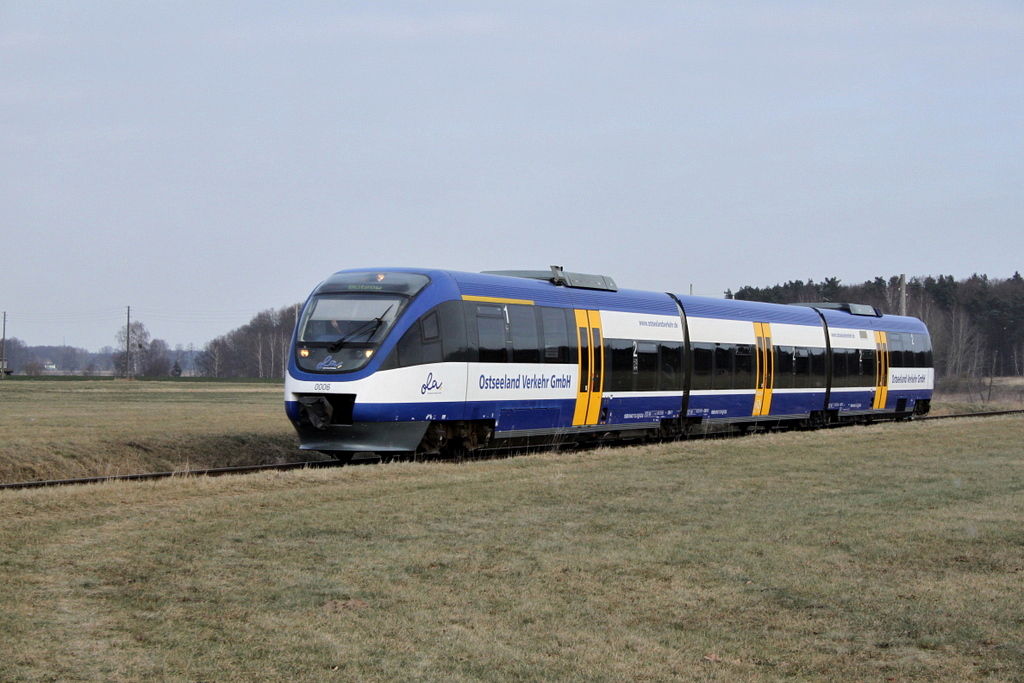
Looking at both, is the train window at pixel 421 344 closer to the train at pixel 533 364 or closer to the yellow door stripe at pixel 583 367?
the train at pixel 533 364

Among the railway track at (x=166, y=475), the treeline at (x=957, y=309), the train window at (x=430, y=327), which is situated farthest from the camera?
the treeline at (x=957, y=309)

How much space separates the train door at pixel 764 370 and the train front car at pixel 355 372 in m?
14.0

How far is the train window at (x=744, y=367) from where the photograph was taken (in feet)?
101

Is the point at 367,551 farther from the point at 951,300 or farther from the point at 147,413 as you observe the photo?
the point at 951,300

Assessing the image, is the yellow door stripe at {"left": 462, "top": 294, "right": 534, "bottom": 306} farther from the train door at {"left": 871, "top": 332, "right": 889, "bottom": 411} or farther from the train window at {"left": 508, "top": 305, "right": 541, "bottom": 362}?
the train door at {"left": 871, "top": 332, "right": 889, "bottom": 411}

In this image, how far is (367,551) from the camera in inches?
435

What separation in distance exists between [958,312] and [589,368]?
118109mm

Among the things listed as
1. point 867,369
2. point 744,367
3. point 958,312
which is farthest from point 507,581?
point 958,312

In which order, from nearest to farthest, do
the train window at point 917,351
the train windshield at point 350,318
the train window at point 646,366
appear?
1. the train windshield at point 350,318
2. the train window at point 646,366
3. the train window at point 917,351

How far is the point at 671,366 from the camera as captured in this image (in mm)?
28047

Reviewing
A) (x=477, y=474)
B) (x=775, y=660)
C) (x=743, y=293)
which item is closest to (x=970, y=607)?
(x=775, y=660)

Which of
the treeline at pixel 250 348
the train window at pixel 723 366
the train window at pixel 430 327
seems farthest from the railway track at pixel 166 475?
the treeline at pixel 250 348

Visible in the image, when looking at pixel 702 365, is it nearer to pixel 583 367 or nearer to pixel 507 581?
pixel 583 367

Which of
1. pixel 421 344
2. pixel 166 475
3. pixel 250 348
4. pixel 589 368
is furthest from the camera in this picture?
pixel 250 348
